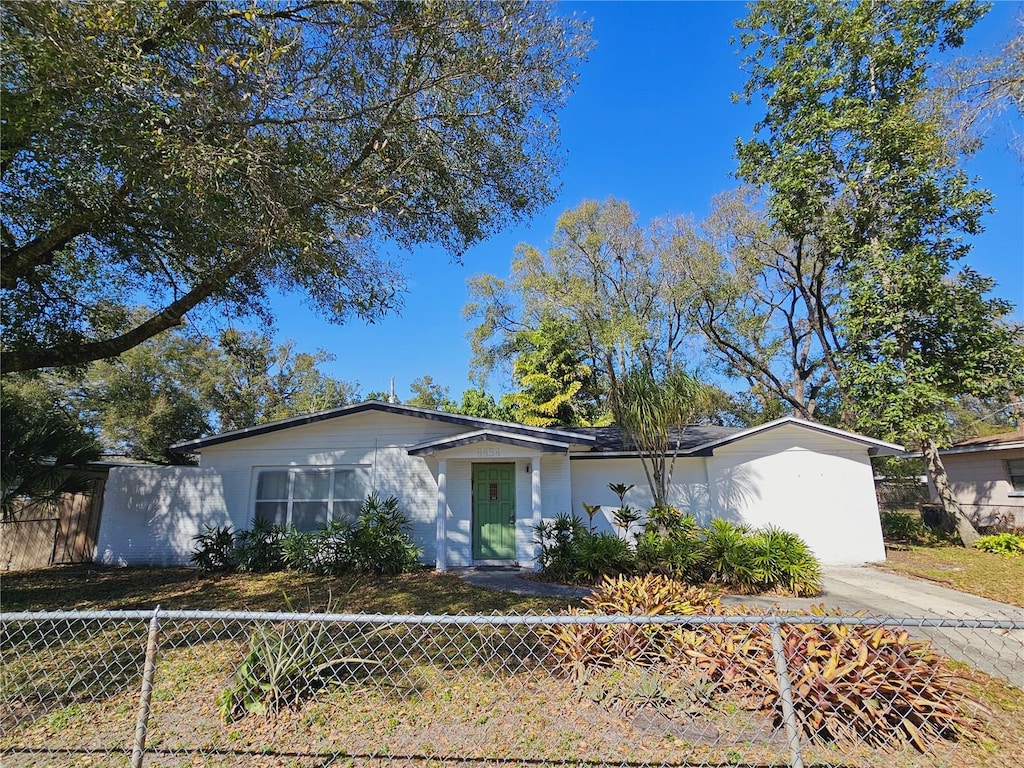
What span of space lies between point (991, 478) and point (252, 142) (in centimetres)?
2225

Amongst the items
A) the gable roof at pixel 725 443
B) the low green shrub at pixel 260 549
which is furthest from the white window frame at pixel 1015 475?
the low green shrub at pixel 260 549

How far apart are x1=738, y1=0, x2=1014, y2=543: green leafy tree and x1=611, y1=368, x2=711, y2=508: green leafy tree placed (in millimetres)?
6784

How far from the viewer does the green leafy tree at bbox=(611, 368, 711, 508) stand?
995 centimetres

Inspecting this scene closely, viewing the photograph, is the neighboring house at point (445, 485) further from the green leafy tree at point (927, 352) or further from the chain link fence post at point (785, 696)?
A: the chain link fence post at point (785, 696)

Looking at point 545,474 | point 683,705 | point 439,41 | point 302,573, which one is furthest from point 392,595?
point 439,41

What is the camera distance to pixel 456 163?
7.14 m

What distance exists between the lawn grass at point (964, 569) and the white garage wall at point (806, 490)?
3.04ft

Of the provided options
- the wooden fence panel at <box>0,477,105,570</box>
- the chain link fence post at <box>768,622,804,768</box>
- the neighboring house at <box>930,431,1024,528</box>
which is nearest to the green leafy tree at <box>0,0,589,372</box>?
the wooden fence panel at <box>0,477,105,570</box>

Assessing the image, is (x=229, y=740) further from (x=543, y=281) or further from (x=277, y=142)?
(x=543, y=281)

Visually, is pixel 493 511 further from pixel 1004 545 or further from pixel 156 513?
pixel 1004 545

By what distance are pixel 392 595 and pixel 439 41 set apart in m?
8.21

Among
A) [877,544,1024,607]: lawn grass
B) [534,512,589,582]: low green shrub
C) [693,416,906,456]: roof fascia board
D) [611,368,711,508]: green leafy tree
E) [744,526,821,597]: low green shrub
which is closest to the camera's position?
[744,526,821,597]: low green shrub

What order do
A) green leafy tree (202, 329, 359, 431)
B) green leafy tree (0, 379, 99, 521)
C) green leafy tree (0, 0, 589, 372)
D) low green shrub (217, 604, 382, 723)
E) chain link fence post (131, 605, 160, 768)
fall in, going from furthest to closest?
green leafy tree (202, 329, 359, 431) → green leafy tree (0, 379, 99, 521) → green leafy tree (0, 0, 589, 372) → low green shrub (217, 604, 382, 723) → chain link fence post (131, 605, 160, 768)

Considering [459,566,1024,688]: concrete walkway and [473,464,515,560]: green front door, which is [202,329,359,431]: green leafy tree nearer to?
[473,464,515,560]: green front door
